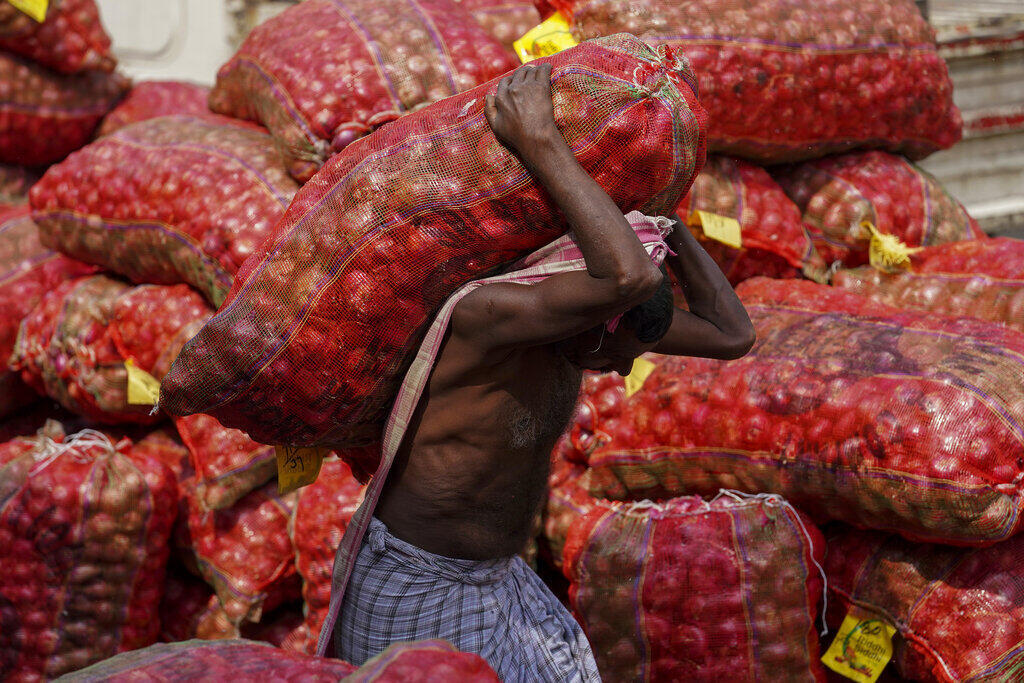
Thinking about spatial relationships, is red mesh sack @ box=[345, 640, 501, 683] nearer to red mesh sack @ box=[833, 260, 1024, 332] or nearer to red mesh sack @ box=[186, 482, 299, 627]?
red mesh sack @ box=[186, 482, 299, 627]

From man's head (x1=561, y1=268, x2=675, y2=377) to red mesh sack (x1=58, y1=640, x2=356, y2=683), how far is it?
0.85 m

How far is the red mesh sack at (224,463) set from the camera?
2.94m

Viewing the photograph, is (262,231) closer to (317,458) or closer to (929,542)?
(317,458)

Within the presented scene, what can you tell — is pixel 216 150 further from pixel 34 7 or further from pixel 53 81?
pixel 53 81

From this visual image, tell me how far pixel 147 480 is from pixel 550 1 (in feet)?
6.17

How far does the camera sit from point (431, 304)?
1.93m

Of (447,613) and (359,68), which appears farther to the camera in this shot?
(359,68)

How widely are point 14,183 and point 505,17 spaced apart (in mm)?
2169

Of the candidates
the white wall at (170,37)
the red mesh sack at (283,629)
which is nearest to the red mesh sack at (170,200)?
the red mesh sack at (283,629)

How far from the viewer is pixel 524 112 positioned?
1720 millimetres

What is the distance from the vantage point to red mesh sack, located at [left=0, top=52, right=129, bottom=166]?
3.89m

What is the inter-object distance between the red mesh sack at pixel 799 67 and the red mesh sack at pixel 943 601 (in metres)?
1.37

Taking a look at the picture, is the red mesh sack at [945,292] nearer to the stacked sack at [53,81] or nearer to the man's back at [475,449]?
the man's back at [475,449]

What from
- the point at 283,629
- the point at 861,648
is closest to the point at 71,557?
the point at 283,629
